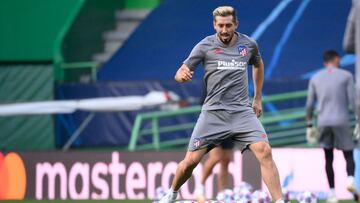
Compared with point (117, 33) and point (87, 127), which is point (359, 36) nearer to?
point (87, 127)

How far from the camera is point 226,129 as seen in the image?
1075cm

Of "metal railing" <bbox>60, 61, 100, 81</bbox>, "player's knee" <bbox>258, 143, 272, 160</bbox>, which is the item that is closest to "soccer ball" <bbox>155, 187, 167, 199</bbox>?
"player's knee" <bbox>258, 143, 272, 160</bbox>

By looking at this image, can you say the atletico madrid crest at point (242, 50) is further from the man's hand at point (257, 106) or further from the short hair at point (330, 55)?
Answer: the short hair at point (330, 55)

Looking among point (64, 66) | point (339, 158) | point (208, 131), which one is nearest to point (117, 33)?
point (64, 66)

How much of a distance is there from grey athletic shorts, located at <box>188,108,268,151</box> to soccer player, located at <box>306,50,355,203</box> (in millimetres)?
3861

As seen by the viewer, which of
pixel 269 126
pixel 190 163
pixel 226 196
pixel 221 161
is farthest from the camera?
pixel 269 126

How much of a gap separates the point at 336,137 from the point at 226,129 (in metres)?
4.06

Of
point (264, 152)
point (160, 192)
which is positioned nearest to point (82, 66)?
point (160, 192)

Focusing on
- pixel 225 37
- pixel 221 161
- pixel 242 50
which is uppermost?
pixel 225 37

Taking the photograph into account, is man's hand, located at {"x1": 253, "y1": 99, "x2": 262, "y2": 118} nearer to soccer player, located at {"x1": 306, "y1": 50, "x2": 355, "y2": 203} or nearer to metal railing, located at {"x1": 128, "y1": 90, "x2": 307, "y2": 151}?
soccer player, located at {"x1": 306, "y1": 50, "x2": 355, "y2": 203}

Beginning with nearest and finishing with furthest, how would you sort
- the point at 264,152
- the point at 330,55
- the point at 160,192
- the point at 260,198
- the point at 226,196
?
the point at 264,152 < the point at 260,198 < the point at 226,196 < the point at 330,55 < the point at 160,192

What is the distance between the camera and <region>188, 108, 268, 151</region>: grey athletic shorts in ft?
35.2

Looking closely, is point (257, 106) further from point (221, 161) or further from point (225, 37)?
point (221, 161)

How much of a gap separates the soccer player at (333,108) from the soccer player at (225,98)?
151 inches
